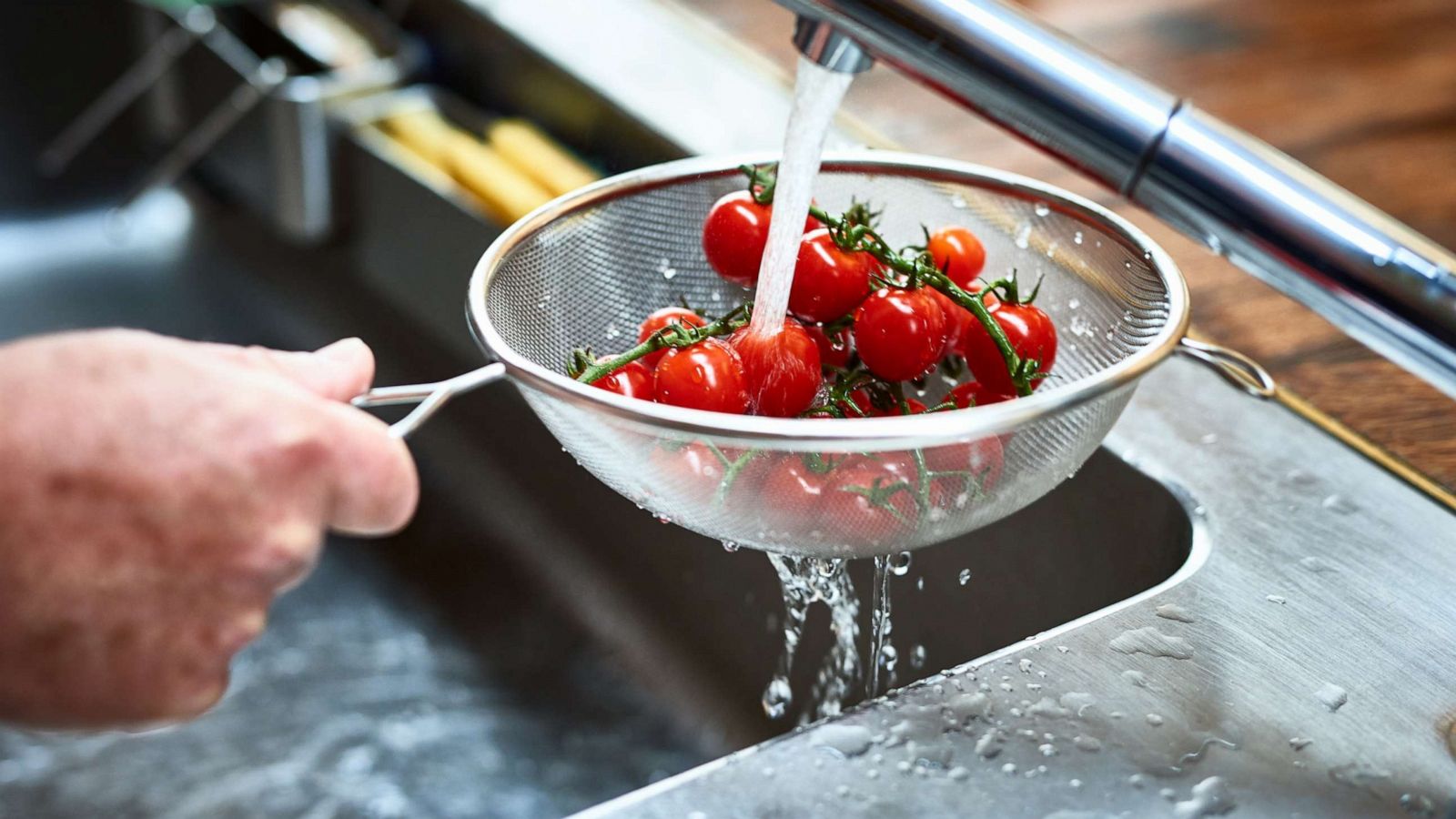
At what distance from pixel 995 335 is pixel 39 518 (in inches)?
15.0

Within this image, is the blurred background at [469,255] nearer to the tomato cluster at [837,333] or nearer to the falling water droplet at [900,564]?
the falling water droplet at [900,564]

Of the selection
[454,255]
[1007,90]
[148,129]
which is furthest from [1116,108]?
[148,129]

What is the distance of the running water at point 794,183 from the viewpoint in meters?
0.57

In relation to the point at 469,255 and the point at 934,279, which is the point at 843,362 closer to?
the point at 934,279

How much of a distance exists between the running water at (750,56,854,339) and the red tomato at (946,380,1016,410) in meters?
0.09

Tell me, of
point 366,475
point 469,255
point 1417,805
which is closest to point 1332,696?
point 1417,805

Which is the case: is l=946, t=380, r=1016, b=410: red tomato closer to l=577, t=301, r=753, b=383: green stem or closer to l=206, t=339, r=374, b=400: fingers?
l=577, t=301, r=753, b=383: green stem

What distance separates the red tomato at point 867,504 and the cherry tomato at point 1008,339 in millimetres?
94

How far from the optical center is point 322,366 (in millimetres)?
518

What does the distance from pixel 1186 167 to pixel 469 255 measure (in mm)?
689

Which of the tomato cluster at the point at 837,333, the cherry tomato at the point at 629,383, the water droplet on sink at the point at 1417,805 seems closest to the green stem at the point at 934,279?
the tomato cluster at the point at 837,333

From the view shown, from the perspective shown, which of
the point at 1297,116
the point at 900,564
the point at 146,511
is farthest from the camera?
the point at 1297,116

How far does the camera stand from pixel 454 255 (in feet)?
3.66

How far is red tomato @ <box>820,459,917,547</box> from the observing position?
1.85 ft
